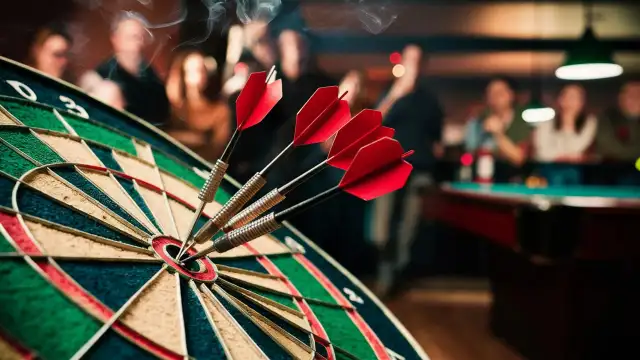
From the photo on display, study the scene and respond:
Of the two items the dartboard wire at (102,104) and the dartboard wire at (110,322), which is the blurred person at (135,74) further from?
the dartboard wire at (110,322)

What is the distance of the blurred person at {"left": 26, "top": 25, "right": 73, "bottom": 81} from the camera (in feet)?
7.08

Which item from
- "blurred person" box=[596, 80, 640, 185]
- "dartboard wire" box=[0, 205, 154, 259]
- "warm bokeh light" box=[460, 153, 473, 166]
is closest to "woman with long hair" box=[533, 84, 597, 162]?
"blurred person" box=[596, 80, 640, 185]

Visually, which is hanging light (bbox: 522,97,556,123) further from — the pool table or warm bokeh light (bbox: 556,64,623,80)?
the pool table

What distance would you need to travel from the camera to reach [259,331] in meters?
0.56

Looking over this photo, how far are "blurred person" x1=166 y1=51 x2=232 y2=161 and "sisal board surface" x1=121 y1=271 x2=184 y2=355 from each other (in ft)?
4.65

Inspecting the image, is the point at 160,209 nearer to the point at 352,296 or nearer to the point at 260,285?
the point at 260,285

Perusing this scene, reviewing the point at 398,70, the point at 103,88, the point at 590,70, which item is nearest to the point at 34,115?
the point at 103,88

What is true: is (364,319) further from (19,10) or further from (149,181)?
(19,10)

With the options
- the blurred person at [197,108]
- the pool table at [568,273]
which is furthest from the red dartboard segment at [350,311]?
the pool table at [568,273]

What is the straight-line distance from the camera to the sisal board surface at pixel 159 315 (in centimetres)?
46

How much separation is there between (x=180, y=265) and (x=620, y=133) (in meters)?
6.00

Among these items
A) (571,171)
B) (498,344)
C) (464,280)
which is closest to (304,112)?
(498,344)

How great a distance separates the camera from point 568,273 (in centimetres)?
282

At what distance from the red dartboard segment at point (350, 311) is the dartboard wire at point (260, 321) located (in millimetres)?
137
